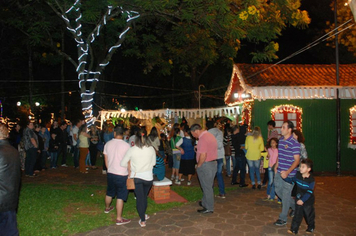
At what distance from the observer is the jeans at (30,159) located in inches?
383

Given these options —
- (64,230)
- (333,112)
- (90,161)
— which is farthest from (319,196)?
(90,161)

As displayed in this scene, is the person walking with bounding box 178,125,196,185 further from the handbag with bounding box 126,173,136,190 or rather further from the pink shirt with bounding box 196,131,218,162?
the handbag with bounding box 126,173,136,190

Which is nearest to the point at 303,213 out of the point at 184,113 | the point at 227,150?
the point at 227,150

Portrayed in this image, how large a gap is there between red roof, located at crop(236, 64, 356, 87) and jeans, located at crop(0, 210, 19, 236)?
29.7 ft

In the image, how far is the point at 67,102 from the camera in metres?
28.8

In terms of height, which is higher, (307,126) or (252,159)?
(307,126)

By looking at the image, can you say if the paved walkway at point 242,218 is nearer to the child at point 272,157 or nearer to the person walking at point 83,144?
the child at point 272,157

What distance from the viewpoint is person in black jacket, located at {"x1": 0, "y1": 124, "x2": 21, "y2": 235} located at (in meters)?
3.85

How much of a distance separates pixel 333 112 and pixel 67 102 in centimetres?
2381

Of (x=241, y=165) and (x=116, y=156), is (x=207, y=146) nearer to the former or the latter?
(x=116, y=156)

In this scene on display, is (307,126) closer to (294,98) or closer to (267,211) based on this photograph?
(294,98)

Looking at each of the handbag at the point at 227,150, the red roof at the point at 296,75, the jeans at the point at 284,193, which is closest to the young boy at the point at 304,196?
the jeans at the point at 284,193

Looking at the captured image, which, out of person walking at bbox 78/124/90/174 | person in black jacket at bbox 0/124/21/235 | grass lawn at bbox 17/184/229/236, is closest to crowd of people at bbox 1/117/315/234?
grass lawn at bbox 17/184/229/236

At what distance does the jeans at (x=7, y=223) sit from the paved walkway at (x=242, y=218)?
142 cm
